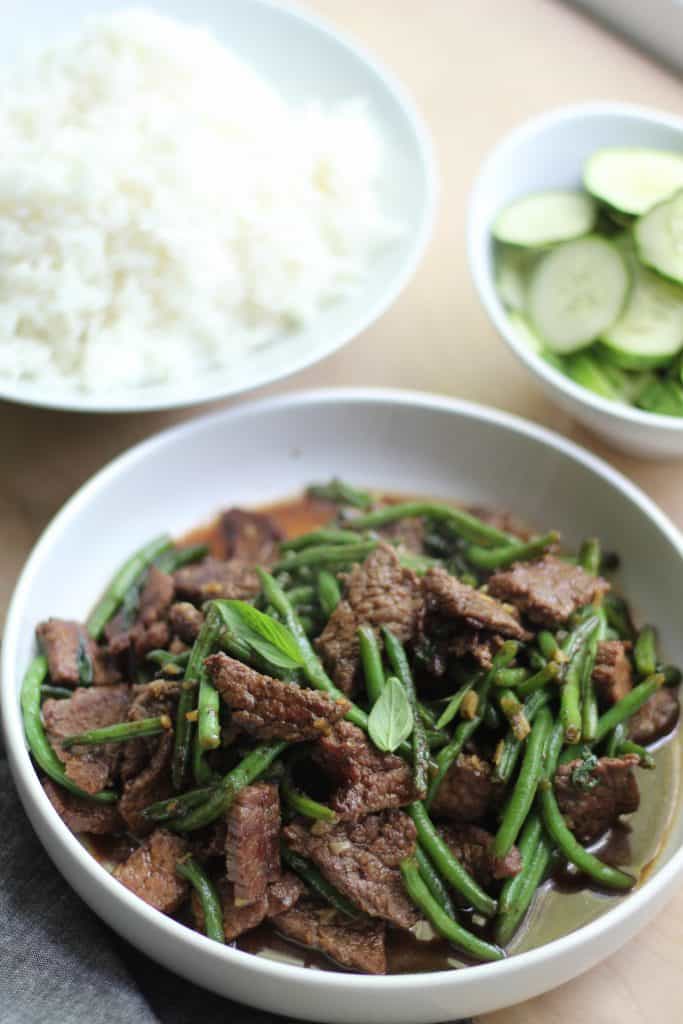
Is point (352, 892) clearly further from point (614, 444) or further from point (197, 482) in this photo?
point (614, 444)

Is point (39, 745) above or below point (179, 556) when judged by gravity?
below

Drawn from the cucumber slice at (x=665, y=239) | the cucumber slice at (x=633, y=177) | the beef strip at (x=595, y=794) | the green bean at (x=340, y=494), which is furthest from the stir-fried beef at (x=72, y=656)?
the cucumber slice at (x=633, y=177)

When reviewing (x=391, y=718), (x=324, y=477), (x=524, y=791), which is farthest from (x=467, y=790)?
(x=324, y=477)

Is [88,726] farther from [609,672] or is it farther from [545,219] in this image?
[545,219]

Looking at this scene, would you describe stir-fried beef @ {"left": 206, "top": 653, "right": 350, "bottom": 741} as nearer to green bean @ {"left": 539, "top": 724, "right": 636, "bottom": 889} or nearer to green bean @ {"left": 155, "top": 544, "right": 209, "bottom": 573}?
green bean @ {"left": 539, "top": 724, "right": 636, "bottom": 889}

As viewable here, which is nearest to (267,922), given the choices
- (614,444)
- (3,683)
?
(3,683)

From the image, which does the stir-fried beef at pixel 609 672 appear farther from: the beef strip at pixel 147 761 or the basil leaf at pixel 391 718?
→ the beef strip at pixel 147 761

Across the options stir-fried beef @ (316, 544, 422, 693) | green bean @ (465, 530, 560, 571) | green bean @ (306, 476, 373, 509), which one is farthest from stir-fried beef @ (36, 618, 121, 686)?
green bean @ (465, 530, 560, 571)
